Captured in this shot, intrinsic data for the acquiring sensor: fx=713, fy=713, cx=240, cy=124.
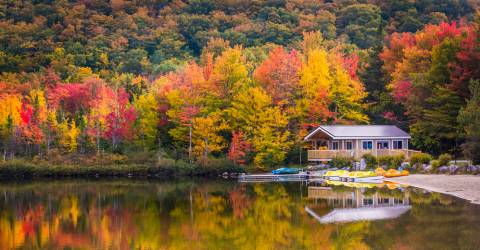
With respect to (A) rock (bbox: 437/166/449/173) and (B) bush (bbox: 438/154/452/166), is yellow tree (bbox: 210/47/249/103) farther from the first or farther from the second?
(A) rock (bbox: 437/166/449/173)

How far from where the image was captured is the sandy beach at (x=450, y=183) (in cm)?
3748

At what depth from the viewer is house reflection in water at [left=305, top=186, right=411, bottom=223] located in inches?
1258

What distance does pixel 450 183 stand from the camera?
41.7 meters

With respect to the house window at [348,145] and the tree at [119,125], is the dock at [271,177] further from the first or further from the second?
the tree at [119,125]

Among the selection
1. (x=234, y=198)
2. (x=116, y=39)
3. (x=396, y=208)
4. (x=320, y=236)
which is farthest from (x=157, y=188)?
(x=116, y=39)

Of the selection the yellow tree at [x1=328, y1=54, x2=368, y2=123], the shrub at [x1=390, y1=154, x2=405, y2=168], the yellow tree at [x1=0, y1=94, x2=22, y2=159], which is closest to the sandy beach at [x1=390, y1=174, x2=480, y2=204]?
the shrub at [x1=390, y1=154, x2=405, y2=168]

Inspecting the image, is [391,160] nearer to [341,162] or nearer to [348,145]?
[341,162]

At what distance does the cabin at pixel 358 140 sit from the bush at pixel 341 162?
434mm

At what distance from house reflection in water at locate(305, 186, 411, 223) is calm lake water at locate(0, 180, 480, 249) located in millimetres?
Result: 47

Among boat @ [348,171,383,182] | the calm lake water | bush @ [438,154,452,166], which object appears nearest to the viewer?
the calm lake water

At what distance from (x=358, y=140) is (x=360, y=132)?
653 mm

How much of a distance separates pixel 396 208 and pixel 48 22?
94.2 meters

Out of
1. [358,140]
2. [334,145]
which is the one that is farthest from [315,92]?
[358,140]

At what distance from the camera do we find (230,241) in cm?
2706
